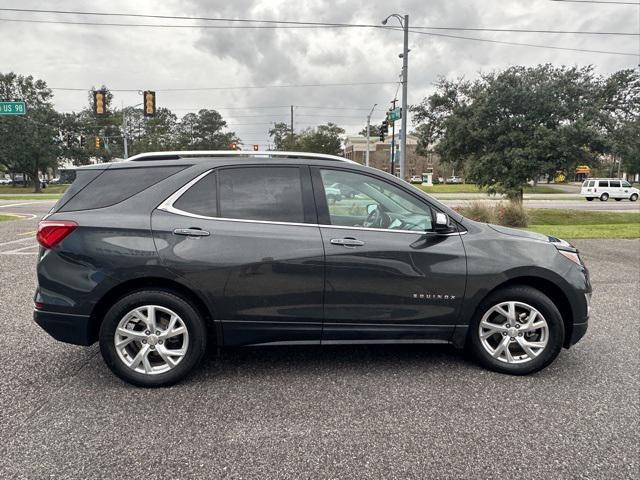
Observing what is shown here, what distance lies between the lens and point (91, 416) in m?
2.81

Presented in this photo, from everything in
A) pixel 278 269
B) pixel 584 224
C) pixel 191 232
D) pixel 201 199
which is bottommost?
pixel 584 224

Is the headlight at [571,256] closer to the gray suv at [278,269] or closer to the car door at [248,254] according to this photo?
the gray suv at [278,269]

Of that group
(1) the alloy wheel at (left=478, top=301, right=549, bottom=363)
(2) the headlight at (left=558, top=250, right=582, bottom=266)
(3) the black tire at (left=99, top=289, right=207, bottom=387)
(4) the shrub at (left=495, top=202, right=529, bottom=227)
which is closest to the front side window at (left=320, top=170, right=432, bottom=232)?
(1) the alloy wheel at (left=478, top=301, right=549, bottom=363)

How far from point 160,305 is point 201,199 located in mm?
848

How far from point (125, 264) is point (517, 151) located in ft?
45.1

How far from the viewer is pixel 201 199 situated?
3.26 metres

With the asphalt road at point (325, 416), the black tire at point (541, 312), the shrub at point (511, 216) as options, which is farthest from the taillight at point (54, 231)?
the shrub at point (511, 216)

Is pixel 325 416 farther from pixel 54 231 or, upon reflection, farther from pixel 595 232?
pixel 595 232

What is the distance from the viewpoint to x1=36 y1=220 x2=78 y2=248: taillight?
310cm

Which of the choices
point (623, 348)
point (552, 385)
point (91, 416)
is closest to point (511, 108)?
point (623, 348)

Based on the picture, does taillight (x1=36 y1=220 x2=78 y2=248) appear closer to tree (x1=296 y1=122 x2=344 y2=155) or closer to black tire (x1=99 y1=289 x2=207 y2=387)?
black tire (x1=99 y1=289 x2=207 y2=387)

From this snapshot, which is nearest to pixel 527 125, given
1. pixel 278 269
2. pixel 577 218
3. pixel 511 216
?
pixel 511 216

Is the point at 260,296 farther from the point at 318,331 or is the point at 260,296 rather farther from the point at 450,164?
the point at 450,164

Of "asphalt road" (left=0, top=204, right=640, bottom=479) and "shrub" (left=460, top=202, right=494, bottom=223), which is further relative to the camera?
"shrub" (left=460, top=202, right=494, bottom=223)
